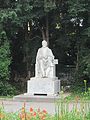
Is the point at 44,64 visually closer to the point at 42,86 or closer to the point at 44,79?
the point at 44,79

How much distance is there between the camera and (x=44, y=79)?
601 inches

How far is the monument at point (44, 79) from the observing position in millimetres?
15133

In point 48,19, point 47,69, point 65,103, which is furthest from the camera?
point 48,19

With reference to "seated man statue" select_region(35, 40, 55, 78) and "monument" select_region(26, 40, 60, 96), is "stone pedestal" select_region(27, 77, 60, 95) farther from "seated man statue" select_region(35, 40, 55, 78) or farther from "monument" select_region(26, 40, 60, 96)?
"seated man statue" select_region(35, 40, 55, 78)

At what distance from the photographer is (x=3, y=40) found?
17969 mm

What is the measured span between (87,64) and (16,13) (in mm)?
4298

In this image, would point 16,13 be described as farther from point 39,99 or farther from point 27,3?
point 39,99

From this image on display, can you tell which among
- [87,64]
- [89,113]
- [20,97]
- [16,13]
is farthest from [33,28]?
[89,113]

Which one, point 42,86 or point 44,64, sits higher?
point 44,64

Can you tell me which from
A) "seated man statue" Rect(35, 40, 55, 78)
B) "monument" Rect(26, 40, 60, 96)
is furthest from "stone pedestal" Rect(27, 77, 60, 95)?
"seated man statue" Rect(35, 40, 55, 78)

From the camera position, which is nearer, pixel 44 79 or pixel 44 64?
pixel 44 79

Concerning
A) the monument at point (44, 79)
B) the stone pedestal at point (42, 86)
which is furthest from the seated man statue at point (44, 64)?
the stone pedestal at point (42, 86)

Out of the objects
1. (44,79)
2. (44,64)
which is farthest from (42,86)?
(44,64)

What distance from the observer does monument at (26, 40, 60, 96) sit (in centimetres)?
1513
